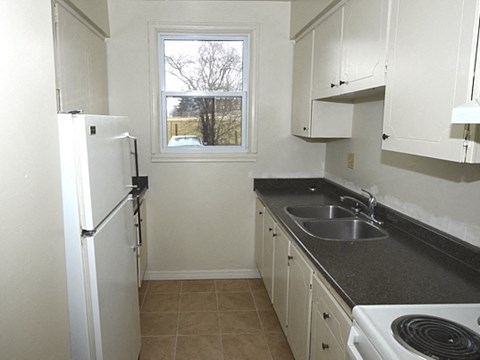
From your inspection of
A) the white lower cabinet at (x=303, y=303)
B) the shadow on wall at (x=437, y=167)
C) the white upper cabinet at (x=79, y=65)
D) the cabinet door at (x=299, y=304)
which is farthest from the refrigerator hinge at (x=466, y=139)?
the white upper cabinet at (x=79, y=65)

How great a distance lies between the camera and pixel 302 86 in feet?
10.3

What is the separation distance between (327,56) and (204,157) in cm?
148

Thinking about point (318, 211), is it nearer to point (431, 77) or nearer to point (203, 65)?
point (431, 77)

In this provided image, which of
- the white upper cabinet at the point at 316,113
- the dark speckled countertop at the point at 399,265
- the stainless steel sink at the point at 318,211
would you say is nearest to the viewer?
the dark speckled countertop at the point at 399,265

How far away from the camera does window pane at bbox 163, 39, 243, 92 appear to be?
3453 mm

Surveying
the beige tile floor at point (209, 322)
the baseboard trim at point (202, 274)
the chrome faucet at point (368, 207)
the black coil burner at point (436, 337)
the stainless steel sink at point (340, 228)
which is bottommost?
the beige tile floor at point (209, 322)

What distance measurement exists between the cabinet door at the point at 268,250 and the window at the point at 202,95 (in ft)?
2.65

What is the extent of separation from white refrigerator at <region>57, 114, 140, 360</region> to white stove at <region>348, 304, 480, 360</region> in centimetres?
100

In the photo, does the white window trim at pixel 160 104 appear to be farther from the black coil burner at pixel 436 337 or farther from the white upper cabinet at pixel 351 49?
the black coil burner at pixel 436 337

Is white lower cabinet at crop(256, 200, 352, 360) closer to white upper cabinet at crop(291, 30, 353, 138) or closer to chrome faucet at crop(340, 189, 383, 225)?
chrome faucet at crop(340, 189, 383, 225)

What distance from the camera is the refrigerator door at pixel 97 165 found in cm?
139

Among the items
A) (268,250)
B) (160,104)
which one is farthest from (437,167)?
(160,104)

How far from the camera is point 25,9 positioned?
1.02m

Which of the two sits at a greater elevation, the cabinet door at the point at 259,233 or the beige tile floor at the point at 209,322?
the cabinet door at the point at 259,233
